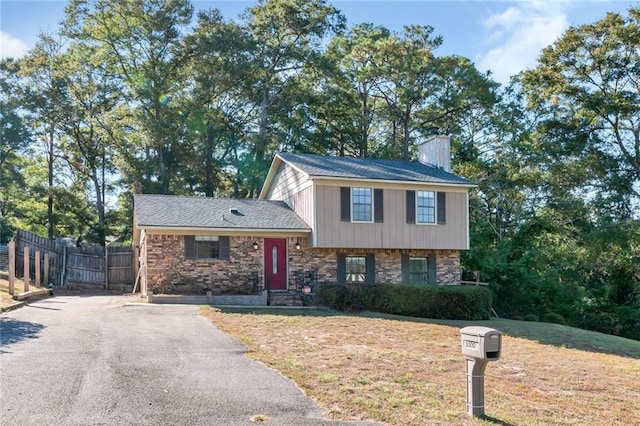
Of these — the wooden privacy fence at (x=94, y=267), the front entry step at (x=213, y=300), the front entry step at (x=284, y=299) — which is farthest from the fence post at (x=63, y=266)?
the front entry step at (x=284, y=299)

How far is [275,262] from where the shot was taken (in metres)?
19.7

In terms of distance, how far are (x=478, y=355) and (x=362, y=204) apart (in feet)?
45.1

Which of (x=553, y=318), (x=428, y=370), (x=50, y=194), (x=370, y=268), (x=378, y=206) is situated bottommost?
(x=553, y=318)

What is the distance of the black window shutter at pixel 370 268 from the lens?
20438mm

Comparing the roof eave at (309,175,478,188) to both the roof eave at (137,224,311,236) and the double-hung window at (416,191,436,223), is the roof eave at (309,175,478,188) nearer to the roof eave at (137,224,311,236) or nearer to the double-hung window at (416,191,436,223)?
the double-hung window at (416,191,436,223)

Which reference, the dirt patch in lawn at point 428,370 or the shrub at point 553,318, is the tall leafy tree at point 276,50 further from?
the dirt patch in lawn at point 428,370

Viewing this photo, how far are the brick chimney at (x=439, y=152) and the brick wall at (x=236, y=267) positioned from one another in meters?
4.12

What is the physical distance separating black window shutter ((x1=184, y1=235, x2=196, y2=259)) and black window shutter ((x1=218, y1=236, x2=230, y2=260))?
859 mm

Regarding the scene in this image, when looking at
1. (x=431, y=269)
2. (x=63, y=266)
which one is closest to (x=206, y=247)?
(x=431, y=269)

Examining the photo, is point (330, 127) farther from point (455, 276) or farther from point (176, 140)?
point (455, 276)

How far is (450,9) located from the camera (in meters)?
16.4

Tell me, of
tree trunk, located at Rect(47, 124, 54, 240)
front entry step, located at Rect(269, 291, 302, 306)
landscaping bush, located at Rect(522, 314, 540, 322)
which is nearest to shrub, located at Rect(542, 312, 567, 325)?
landscaping bush, located at Rect(522, 314, 540, 322)

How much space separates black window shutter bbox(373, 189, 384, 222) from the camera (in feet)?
65.7

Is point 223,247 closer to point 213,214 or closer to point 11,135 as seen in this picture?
point 213,214
